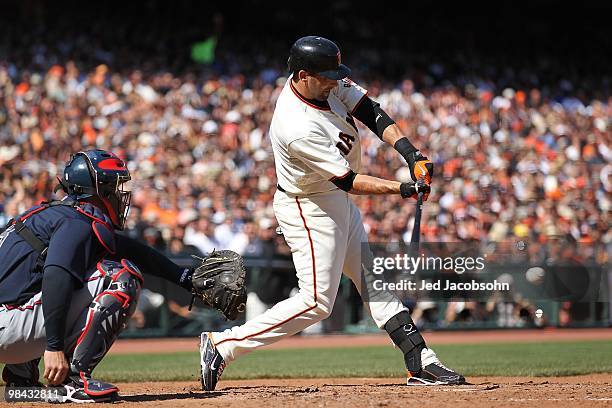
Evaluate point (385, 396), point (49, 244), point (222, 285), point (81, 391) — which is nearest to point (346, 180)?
point (222, 285)

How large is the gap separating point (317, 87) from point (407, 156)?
66cm

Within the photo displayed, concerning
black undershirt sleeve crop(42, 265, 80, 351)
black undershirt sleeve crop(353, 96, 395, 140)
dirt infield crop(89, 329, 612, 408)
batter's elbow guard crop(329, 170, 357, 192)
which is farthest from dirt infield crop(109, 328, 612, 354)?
black undershirt sleeve crop(42, 265, 80, 351)

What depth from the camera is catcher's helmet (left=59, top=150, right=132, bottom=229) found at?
5.11 meters

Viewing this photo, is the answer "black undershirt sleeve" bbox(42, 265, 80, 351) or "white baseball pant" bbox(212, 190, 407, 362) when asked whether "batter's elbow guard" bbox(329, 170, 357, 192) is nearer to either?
"white baseball pant" bbox(212, 190, 407, 362)

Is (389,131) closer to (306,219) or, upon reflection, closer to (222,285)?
(306,219)

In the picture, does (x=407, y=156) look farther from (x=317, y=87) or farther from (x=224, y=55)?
(x=224, y=55)

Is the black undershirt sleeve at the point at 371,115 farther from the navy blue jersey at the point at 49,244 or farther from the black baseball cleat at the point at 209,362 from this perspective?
the navy blue jersey at the point at 49,244

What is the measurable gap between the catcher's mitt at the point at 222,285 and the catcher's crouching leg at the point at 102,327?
1.58ft

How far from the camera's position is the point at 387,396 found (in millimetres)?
5203

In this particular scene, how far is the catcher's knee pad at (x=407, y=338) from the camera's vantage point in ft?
18.9

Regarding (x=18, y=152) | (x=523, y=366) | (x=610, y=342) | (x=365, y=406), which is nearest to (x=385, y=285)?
(x=365, y=406)

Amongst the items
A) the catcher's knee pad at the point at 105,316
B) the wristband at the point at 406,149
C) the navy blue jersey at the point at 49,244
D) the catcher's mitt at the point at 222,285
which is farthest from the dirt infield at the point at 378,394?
the wristband at the point at 406,149

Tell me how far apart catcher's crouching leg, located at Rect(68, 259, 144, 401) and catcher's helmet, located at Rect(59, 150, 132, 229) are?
1.28ft

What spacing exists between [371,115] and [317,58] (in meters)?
0.67
